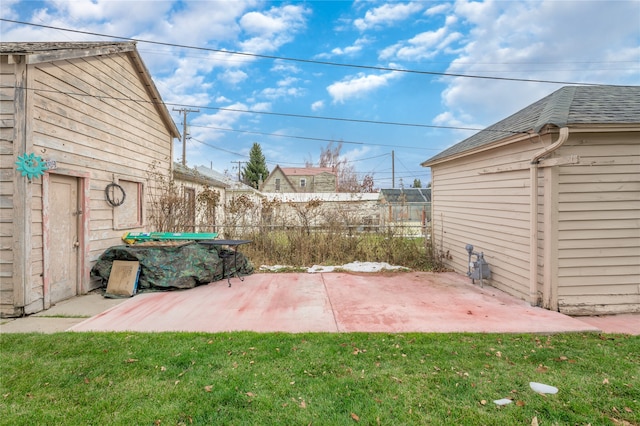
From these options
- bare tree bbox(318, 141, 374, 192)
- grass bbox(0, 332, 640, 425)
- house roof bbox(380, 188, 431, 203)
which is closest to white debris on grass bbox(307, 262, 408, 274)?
grass bbox(0, 332, 640, 425)

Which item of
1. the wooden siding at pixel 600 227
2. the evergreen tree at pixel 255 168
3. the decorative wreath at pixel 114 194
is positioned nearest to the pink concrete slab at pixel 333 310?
the wooden siding at pixel 600 227

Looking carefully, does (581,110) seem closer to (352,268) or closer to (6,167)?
(352,268)

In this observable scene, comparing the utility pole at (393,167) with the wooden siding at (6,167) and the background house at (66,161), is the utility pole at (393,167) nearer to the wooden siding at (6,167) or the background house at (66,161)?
the background house at (66,161)

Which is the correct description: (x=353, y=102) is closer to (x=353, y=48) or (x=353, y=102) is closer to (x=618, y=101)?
(x=353, y=48)

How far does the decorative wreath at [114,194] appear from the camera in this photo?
18.1 ft

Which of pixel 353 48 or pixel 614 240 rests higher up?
pixel 353 48

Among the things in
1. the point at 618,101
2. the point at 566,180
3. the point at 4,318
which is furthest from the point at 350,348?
the point at 618,101

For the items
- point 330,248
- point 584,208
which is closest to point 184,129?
point 330,248

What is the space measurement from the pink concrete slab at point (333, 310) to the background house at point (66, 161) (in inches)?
45.0

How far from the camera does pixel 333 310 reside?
168 inches

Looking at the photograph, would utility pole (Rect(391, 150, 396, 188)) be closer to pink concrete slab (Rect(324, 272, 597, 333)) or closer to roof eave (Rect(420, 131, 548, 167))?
roof eave (Rect(420, 131, 548, 167))

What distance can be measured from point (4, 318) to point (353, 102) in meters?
13.6

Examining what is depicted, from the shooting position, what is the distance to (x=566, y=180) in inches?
165

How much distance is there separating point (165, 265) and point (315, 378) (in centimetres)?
394
